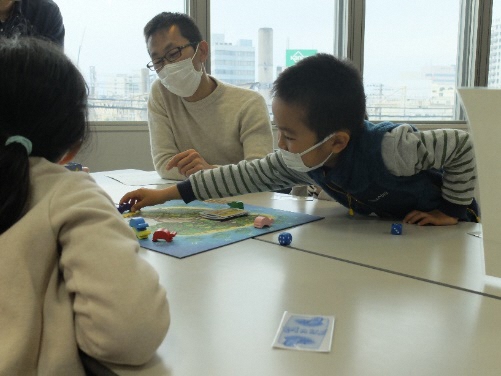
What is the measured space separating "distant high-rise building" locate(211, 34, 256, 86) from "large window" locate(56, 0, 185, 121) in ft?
1.24

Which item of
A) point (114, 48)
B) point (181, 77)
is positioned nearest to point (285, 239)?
point (181, 77)

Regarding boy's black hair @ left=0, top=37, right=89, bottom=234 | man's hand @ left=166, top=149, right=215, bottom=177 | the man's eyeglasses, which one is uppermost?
the man's eyeglasses

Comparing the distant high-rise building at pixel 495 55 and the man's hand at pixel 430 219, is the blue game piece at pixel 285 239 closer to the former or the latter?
the man's hand at pixel 430 219

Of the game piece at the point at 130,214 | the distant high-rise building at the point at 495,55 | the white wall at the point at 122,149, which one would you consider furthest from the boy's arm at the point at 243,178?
the distant high-rise building at the point at 495,55

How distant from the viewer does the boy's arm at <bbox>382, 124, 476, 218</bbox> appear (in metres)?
1.13

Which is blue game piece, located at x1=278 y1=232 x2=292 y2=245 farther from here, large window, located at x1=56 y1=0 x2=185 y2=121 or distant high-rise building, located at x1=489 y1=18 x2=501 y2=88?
distant high-rise building, located at x1=489 y1=18 x2=501 y2=88

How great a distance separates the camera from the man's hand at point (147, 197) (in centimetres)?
127

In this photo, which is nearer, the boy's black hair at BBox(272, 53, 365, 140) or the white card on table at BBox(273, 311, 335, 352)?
the white card on table at BBox(273, 311, 335, 352)

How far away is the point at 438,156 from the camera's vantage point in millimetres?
1137

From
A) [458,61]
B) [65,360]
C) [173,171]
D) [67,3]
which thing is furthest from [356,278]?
[458,61]

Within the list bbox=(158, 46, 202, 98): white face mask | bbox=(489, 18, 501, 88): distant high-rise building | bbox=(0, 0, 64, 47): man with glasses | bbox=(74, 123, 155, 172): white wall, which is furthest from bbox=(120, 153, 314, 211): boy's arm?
bbox=(489, 18, 501, 88): distant high-rise building

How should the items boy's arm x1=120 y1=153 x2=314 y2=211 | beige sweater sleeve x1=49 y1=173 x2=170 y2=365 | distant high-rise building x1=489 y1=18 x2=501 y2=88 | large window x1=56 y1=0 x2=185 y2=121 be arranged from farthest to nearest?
1. distant high-rise building x1=489 y1=18 x2=501 y2=88
2. large window x1=56 y1=0 x2=185 y2=121
3. boy's arm x1=120 y1=153 x2=314 y2=211
4. beige sweater sleeve x1=49 y1=173 x2=170 y2=365

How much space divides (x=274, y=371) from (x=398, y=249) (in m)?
0.52

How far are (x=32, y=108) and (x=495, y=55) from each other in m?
4.06
